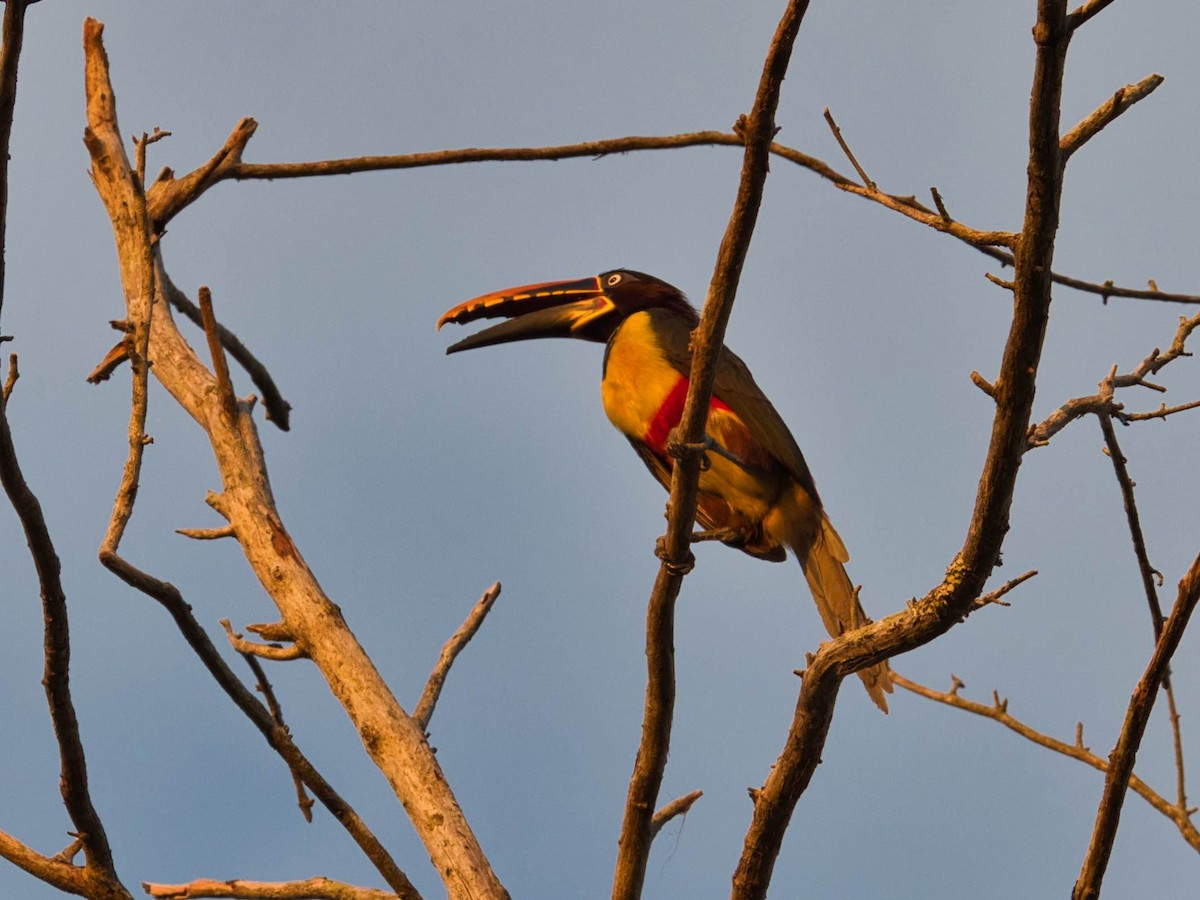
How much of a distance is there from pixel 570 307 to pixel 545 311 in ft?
0.41

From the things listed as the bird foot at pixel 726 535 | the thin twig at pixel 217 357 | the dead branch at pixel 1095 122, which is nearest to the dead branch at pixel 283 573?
the thin twig at pixel 217 357

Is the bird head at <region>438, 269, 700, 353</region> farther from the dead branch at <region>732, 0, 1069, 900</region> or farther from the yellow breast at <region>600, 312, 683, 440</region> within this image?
the dead branch at <region>732, 0, 1069, 900</region>

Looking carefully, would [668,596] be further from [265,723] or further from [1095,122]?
[1095,122]

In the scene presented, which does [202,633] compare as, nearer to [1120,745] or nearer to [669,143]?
[1120,745]

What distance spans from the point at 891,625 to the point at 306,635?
2.03m

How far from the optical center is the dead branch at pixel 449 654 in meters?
4.54

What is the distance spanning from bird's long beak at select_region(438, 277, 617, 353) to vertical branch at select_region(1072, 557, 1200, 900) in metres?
3.85

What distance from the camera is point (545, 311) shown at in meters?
6.48

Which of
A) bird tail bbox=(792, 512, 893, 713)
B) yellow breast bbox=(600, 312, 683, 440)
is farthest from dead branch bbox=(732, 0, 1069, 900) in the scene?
yellow breast bbox=(600, 312, 683, 440)

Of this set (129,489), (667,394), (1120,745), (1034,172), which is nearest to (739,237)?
(1034,172)

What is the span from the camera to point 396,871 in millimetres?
3766

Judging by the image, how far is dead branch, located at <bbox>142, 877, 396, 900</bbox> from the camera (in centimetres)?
398

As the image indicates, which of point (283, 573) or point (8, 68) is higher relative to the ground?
point (8, 68)

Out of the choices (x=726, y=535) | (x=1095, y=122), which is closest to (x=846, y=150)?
(x=1095, y=122)
